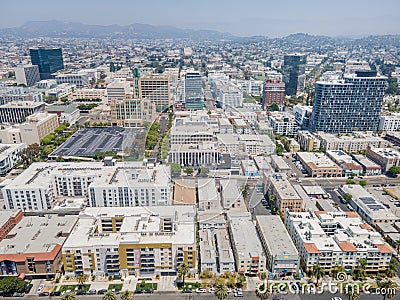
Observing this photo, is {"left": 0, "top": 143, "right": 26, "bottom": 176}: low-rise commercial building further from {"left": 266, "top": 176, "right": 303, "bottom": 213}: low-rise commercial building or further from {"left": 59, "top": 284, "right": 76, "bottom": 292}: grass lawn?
{"left": 266, "top": 176, "right": 303, "bottom": 213}: low-rise commercial building

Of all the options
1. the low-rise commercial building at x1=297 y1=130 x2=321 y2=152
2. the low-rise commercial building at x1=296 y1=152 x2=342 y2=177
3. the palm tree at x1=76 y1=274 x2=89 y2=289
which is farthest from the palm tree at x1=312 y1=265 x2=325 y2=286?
the low-rise commercial building at x1=297 y1=130 x2=321 y2=152

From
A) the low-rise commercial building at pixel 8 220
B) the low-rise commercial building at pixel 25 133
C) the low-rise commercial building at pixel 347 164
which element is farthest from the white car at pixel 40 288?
the low-rise commercial building at pixel 347 164

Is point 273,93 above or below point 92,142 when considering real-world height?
above

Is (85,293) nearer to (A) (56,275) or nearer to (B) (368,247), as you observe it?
(A) (56,275)

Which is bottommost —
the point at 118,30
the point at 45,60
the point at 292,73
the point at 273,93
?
the point at 273,93

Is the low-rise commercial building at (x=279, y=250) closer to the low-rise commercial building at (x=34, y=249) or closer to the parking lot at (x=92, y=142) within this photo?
the low-rise commercial building at (x=34, y=249)

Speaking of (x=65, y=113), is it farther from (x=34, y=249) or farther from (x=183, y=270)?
(x=183, y=270)

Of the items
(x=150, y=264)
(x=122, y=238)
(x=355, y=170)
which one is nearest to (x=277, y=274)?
(x=150, y=264)

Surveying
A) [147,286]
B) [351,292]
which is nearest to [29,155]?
[147,286]
